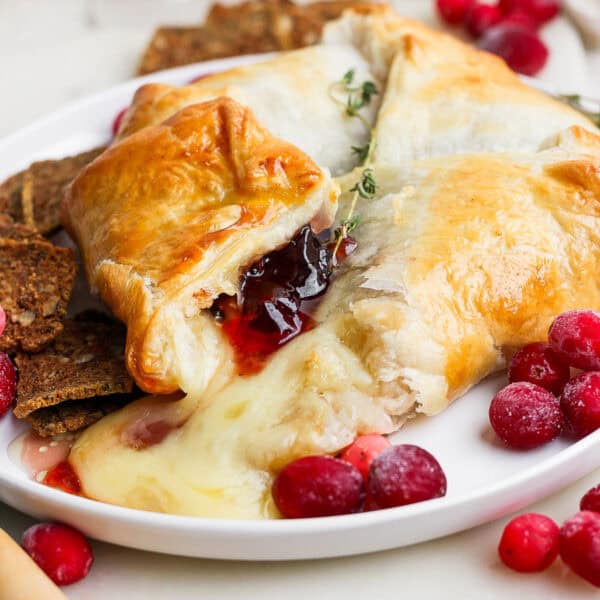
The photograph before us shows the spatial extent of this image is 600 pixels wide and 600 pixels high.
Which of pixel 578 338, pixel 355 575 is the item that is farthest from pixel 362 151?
pixel 355 575

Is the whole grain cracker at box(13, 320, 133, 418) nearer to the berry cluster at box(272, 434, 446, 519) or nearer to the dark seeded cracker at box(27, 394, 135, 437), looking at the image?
the dark seeded cracker at box(27, 394, 135, 437)

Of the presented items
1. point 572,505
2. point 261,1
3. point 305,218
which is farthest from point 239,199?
point 261,1

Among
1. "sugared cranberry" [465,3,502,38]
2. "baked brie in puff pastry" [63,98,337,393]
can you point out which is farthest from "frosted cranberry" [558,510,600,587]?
"sugared cranberry" [465,3,502,38]

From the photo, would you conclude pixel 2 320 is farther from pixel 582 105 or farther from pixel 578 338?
pixel 582 105

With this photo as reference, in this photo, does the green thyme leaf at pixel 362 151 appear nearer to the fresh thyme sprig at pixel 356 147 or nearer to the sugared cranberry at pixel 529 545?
the fresh thyme sprig at pixel 356 147

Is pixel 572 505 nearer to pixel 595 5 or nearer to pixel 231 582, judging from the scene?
pixel 231 582

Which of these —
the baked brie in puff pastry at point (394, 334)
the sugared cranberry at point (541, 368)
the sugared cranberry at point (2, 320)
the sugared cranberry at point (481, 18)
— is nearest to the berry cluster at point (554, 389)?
the sugared cranberry at point (541, 368)
